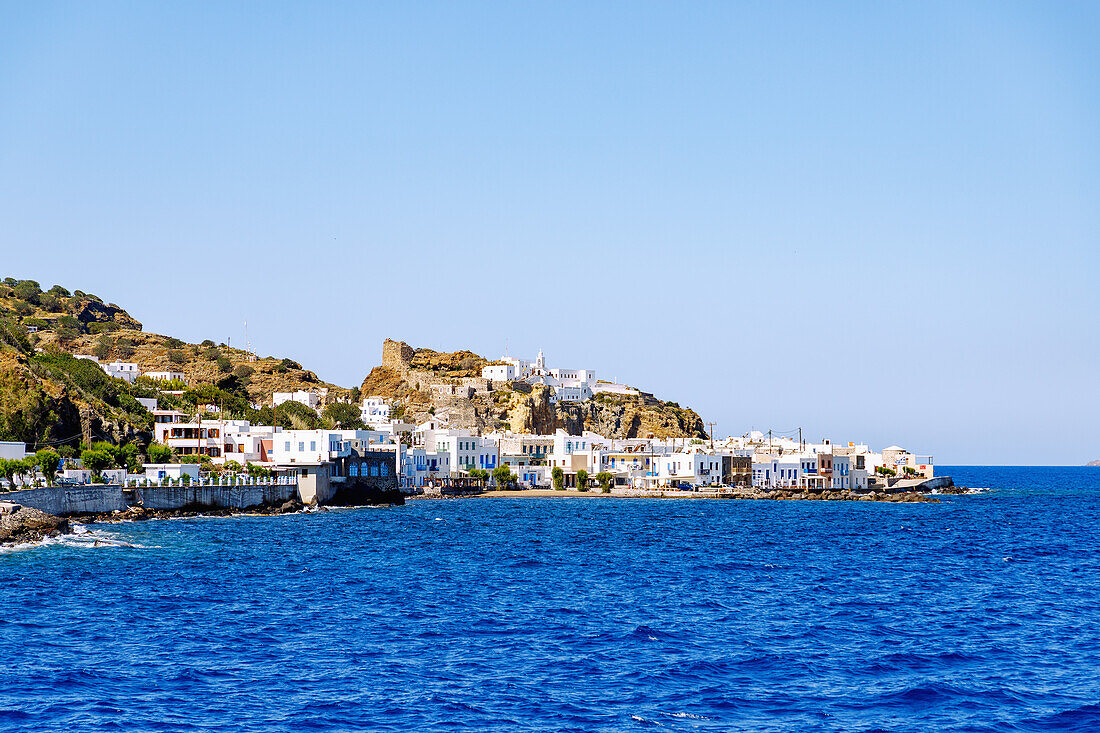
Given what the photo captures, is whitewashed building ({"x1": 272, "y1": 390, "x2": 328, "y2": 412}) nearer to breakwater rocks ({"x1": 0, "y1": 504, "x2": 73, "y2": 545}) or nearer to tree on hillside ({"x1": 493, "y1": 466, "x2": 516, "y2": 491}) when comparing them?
tree on hillside ({"x1": 493, "y1": 466, "x2": 516, "y2": 491})

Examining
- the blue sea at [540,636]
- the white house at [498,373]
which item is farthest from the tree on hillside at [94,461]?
the white house at [498,373]

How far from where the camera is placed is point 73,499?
230 feet

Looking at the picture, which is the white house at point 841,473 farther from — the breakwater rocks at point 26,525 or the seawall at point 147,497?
the breakwater rocks at point 26,525

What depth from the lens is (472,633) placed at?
3409 cm

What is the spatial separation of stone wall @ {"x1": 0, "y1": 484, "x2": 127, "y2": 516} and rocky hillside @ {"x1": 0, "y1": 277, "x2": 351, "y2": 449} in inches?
519

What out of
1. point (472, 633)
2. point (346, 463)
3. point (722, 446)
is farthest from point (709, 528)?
point (722, 446)

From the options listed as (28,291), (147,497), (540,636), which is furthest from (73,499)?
(28,291)

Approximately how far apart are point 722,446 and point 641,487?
109ft

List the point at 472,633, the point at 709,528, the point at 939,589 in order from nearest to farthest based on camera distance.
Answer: the point at 472,633 < the point at 939,589 < the point at 709,528

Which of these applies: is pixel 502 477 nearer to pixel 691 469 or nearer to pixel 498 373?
pixel 691 469

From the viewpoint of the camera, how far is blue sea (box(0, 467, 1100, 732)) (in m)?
24.4

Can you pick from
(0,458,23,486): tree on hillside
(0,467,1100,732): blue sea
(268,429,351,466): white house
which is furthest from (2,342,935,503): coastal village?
(0,467,1100,732): blue sea

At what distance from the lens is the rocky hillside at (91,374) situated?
8669 centimetres

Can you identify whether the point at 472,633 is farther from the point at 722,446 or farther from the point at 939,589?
the point at 722,446
